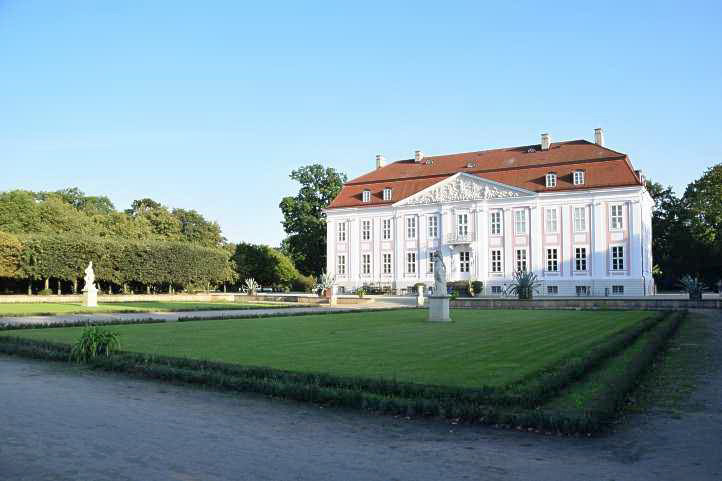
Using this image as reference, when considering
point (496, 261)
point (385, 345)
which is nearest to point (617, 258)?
point (496, 261)

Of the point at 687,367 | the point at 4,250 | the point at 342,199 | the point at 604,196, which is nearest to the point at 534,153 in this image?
the point at 604,196

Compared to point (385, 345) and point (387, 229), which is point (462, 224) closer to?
point (387, 229)

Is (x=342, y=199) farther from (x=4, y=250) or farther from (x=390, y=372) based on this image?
(x=390, y=372)

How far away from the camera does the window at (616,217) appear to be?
52875 millimetres

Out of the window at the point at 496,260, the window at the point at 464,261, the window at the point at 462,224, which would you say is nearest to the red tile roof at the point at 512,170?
the window at the point at 462,224

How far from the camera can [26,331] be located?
1961cm

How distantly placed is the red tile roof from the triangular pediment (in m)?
0.73

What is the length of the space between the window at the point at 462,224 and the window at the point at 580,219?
9916 millimetres

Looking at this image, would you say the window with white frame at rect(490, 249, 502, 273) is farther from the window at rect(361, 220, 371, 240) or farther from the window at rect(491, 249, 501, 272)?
the window at rect(361, 220, 371, 240)

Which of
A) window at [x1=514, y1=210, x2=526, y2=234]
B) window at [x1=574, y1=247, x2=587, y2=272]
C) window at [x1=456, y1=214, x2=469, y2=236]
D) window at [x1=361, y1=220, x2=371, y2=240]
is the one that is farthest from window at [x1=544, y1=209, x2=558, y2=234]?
window at [x1=361, y1=220, x2=371, y2=240]

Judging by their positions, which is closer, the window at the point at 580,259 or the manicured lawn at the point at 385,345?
the manicured lawn at the point at 385,345

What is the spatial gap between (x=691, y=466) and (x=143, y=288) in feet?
185

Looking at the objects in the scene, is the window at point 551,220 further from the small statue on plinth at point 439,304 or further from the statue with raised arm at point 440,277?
the small statue on plinth at point 439,304

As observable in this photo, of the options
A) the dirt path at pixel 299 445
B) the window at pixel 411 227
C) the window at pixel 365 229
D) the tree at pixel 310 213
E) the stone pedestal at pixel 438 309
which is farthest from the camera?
the tree at pixel 310 213
